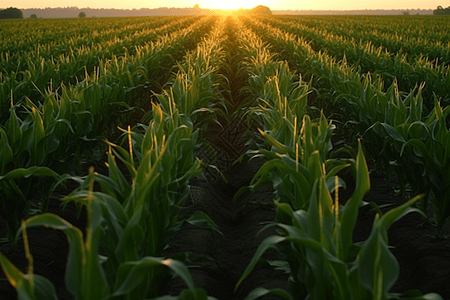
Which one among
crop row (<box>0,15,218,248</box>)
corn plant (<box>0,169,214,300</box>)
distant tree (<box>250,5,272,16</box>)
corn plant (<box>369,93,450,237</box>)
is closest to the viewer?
corn plant (<box>0,169,214,300</box>)

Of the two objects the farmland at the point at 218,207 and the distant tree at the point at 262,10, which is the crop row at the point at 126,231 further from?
the distant tree at the point at 262,10

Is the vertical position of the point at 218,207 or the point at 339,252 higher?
the point at 339,252

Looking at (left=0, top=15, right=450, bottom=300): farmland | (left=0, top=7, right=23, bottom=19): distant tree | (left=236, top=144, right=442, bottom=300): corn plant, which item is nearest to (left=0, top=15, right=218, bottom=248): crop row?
(left=0, top=15, right=450, bottom=300): farmland

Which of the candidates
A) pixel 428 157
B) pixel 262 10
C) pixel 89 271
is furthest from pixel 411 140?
pixel 262 10

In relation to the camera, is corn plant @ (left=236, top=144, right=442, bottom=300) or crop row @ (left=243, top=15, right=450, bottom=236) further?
crop row @ (left=243, top=15, right=450, bottom=236)

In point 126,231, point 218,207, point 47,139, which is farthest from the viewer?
point 218,207

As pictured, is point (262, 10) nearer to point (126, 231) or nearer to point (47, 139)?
point (47, 139)

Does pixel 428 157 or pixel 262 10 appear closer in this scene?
pixel 428 157

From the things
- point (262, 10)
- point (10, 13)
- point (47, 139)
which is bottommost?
point (47, 139)

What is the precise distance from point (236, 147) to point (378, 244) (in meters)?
4.67

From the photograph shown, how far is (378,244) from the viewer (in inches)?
61.4

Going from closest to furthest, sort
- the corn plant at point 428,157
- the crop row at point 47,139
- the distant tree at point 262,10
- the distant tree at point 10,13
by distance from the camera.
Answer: the crop row at point 47,139, the corn plant at point 428,157, the distant tree at point 10,13, the distant tree at point 262,10

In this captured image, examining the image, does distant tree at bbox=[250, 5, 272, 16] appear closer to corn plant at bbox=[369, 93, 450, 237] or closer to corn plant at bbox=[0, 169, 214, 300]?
corn plant at bbox=[369, 93, 450, 237]

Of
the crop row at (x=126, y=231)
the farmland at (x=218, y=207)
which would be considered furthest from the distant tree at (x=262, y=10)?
the crop row at (x=126, y=231)
